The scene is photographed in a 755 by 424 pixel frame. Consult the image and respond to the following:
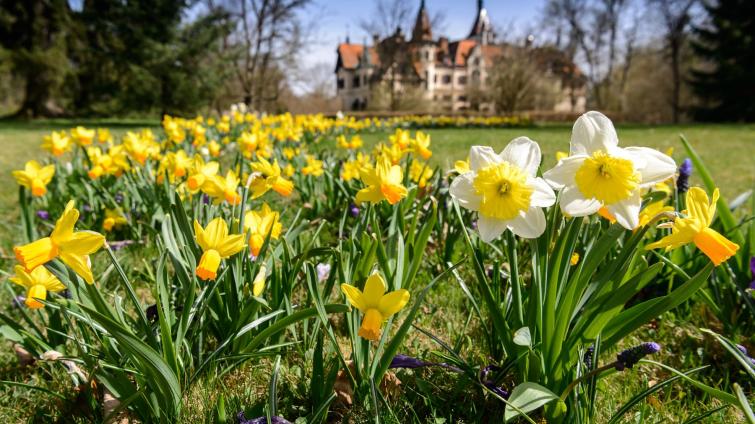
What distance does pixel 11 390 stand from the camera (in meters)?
1.39

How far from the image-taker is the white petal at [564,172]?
2.90ft

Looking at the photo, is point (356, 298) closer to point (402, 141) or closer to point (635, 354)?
point (635, 354)

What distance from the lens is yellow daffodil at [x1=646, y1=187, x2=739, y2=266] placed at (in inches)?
34.2

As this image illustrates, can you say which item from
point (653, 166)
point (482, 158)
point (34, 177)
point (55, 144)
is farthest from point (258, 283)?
point (55, 144)

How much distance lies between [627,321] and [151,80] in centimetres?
1865

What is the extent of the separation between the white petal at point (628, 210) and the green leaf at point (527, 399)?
0.38 metres

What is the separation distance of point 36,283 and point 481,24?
60.8 m

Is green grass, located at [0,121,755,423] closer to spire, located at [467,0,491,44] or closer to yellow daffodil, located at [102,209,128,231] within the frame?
yellow daffodil, located at [102,209,128,231]

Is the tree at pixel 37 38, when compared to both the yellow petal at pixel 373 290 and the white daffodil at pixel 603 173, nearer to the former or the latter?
the yellow petal at pixel 373 290

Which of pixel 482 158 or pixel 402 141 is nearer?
pixel 482 158

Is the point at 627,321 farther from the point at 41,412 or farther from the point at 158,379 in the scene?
the point at 41,412

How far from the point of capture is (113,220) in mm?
2506

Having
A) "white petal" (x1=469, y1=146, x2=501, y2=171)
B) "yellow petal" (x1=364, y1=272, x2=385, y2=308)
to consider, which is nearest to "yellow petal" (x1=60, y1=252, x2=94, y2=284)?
"yellow petal" (x1=364, y1=272, x2=385, y2=308)

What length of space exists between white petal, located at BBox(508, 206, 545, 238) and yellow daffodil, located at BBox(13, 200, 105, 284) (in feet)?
2.67
